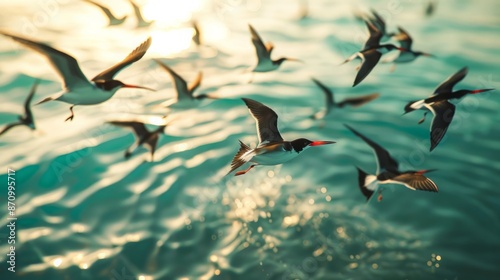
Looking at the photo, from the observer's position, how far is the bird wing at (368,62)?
475cm

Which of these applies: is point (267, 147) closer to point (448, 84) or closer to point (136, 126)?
point (448, 84)

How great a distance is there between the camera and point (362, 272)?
718cm

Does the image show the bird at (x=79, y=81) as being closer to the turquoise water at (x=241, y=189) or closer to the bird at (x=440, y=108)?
the turquoise water at (x=241, y=189)

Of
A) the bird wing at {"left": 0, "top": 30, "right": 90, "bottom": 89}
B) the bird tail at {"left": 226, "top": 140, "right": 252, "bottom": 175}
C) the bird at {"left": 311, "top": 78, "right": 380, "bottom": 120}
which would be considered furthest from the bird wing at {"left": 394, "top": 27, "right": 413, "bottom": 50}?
the bird wing at {"left": 0, "top": 30, "right": 90, "bottom": 89}

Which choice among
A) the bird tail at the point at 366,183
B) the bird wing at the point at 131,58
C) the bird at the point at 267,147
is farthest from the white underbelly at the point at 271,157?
the bird wing at the point at 131,58

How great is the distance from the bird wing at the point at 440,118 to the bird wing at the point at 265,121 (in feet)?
5.02

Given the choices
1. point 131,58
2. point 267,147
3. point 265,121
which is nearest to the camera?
point 267,147

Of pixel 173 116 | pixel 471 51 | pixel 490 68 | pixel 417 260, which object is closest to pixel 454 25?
pixel 471 51

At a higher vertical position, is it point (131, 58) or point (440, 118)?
point (131, 58)

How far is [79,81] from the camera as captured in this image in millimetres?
5438

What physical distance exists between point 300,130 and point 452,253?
4527 mm

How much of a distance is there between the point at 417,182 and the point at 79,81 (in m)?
3.92

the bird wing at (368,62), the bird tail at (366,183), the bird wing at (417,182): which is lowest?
the bird tail at (366,183)

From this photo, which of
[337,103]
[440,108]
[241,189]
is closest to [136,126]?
[241,189]
